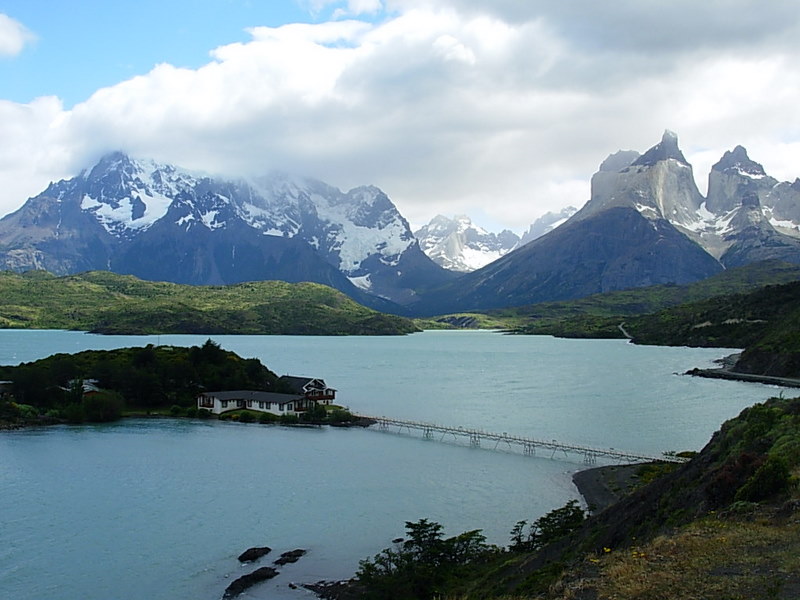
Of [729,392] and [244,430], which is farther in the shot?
[729,392]

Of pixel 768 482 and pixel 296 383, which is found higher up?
pixel 768 482

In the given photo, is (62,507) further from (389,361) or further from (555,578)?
(389,361)

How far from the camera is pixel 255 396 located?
269 ft

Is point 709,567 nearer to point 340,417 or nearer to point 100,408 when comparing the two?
point 340,417

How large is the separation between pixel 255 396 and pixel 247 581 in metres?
51.1

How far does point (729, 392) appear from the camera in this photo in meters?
92.9

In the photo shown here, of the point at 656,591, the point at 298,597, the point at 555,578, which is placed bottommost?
the point at 298,597

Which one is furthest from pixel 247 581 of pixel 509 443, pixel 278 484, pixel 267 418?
pixel 267 418

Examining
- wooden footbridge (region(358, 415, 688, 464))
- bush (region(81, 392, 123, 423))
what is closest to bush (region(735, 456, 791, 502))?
wooden footbridge (region(358, 415, 688, 464))

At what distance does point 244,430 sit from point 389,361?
84.2 meters

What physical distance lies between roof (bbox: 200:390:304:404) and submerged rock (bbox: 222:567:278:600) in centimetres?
4641

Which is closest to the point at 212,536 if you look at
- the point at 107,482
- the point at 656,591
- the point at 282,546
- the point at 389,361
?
the point at 282,546

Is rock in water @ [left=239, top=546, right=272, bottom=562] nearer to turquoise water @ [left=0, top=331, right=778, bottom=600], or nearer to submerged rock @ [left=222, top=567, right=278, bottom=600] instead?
turquoise water @ [left=0, top=331, right=778, bottom=600]

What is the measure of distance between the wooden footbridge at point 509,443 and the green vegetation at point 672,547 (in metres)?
24.5
